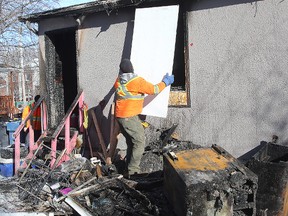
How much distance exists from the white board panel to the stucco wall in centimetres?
33

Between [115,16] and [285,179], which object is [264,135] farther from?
[115,16]

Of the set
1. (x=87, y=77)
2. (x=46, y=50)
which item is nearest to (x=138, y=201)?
(x=87, y=77)

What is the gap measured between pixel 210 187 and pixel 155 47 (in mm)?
2969

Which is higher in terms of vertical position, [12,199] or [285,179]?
[285,179]

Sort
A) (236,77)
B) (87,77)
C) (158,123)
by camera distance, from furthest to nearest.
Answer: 1. (87,77)
2. (158,123)
3. (236,77)

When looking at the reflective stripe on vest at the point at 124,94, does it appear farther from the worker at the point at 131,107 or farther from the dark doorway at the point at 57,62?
the dark doorway at the point at 57,62

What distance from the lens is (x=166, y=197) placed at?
4.06 m

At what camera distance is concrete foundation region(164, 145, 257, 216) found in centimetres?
320

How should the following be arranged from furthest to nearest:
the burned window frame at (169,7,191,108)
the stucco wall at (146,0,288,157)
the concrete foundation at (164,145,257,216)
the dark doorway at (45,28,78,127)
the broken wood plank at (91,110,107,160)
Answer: the dark doorway at (45,28,78,127)
the broken wood plank at (91,110,107,160)
the burned window frame at (169,7,191,108)
the stucco wall at (146,0,288,157)
the concrete foundation at (164,145,257,216)

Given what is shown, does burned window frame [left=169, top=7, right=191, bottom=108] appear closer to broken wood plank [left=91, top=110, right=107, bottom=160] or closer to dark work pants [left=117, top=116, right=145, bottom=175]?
dark work pants [left=117, top=116, right=145, bottom=175]

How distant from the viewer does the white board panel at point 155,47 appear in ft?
17.5

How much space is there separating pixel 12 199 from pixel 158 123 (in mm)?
2709

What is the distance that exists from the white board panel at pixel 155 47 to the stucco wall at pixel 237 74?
0.33m

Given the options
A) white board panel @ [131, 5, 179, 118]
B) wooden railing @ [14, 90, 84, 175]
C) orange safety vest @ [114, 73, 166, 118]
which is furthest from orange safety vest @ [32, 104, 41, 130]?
white board panel @ [131, 5, 179, 118]
